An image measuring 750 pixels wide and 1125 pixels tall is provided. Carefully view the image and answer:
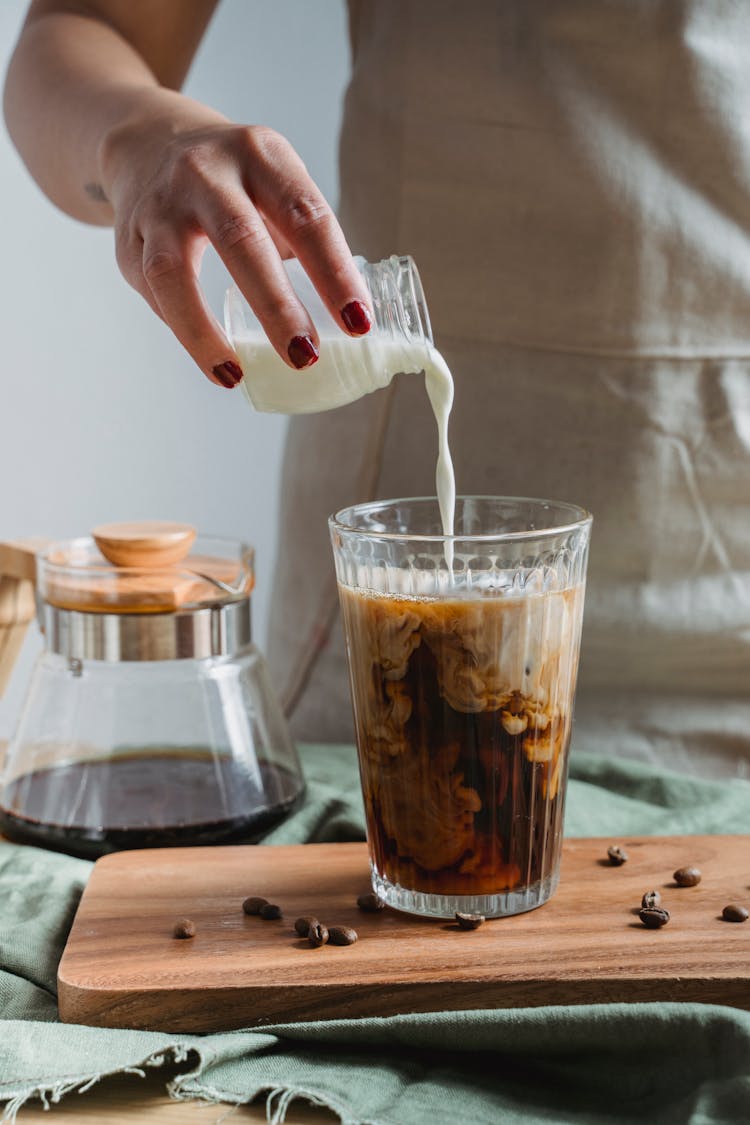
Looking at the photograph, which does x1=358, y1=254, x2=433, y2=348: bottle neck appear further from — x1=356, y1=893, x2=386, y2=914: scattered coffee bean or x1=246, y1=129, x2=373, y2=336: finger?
x1=356, y1=893, x2=386, y2=914: scattered coffee bean

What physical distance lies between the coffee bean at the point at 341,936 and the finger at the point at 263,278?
398mm

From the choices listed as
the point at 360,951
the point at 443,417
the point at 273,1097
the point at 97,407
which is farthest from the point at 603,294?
the point at 97,407

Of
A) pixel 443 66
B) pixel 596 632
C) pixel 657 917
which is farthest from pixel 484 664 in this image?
pixel 443 66

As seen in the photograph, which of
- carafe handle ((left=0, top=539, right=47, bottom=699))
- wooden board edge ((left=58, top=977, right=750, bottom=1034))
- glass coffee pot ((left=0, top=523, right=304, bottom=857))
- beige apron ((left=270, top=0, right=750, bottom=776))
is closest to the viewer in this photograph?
wooden board edge ((left=58, top=977, right=750, bottom=1034))

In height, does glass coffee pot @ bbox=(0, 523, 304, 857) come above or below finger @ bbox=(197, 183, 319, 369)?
below

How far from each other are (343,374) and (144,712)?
42 centimetres

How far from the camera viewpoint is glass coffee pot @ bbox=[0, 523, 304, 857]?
45.7 inches

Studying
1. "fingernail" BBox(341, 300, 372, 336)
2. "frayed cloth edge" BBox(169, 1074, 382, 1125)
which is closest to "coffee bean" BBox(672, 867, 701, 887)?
"frayed cloth edge" BBox(169, 1074, 382, 1125)

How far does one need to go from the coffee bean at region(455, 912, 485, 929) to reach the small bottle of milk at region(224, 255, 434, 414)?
39 centimetres

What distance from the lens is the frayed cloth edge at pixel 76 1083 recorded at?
76cm

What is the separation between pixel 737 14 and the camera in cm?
138

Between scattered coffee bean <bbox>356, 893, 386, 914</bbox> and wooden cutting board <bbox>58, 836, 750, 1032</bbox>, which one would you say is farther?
scattered coffee bean <bbox>356, 893, 386, 914</bbox>

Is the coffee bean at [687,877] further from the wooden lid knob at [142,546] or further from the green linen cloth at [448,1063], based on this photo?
the wooden lid knob at [142,546]

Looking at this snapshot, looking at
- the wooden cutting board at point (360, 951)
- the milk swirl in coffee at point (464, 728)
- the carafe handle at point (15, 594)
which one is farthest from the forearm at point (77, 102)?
the wooden cutting board at point (360, 951)
